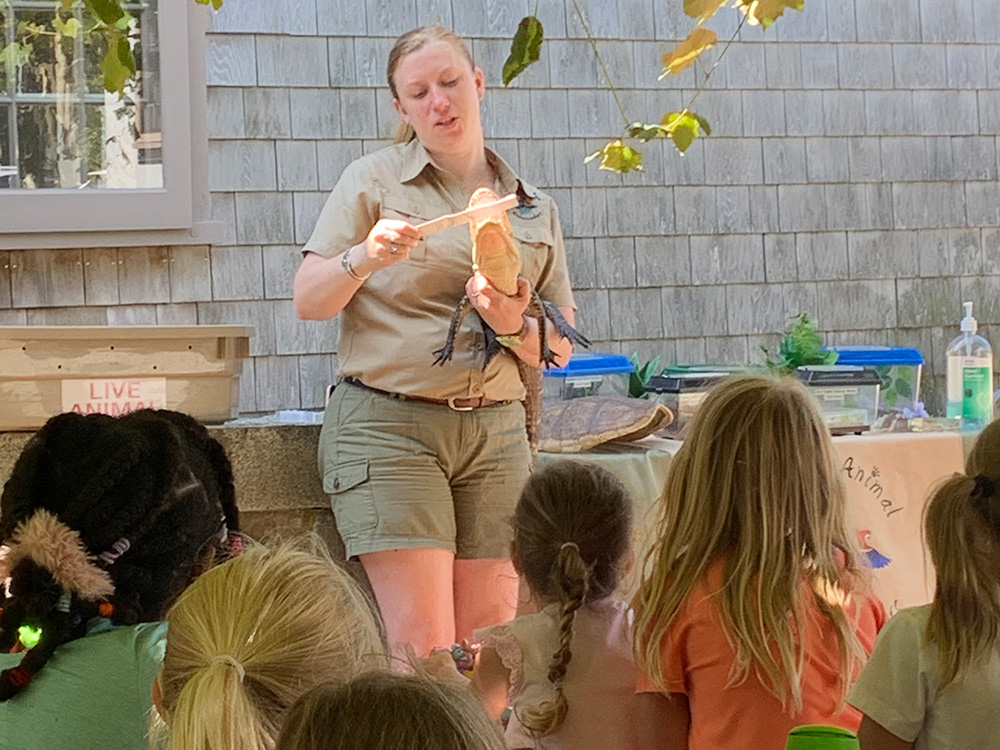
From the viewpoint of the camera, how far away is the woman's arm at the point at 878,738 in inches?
68.2

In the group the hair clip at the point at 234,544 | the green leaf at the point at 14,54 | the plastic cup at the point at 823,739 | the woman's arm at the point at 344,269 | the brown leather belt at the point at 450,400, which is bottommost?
the hair clip at the point at 234,544

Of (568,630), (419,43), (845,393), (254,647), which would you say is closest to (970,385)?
(845,393)

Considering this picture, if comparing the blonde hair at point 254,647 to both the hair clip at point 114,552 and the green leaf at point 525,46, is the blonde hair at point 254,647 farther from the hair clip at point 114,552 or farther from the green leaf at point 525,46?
the green leaf at point 525,46

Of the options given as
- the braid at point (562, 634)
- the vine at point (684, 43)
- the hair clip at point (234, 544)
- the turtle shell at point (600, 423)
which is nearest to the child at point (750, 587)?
the braid at point (562, 634)

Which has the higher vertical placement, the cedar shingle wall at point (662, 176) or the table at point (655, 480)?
the cedar shingle wall at point (662, 176)

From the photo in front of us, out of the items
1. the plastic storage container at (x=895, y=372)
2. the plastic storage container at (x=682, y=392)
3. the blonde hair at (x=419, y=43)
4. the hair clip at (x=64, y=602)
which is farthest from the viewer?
the plastic storage container at (x=895, y=372)

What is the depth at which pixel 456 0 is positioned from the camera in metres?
4.60

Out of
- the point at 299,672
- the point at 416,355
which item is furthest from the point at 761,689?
the point at 416,355

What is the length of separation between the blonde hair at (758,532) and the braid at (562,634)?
0.34 feet

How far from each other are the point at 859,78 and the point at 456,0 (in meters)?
1.57

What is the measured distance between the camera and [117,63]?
65.7 inches

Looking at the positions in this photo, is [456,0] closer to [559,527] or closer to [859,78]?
[859,78]

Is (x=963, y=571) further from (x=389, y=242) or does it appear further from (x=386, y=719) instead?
(x=389, y=242)

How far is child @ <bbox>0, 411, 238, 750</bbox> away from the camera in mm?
1792
